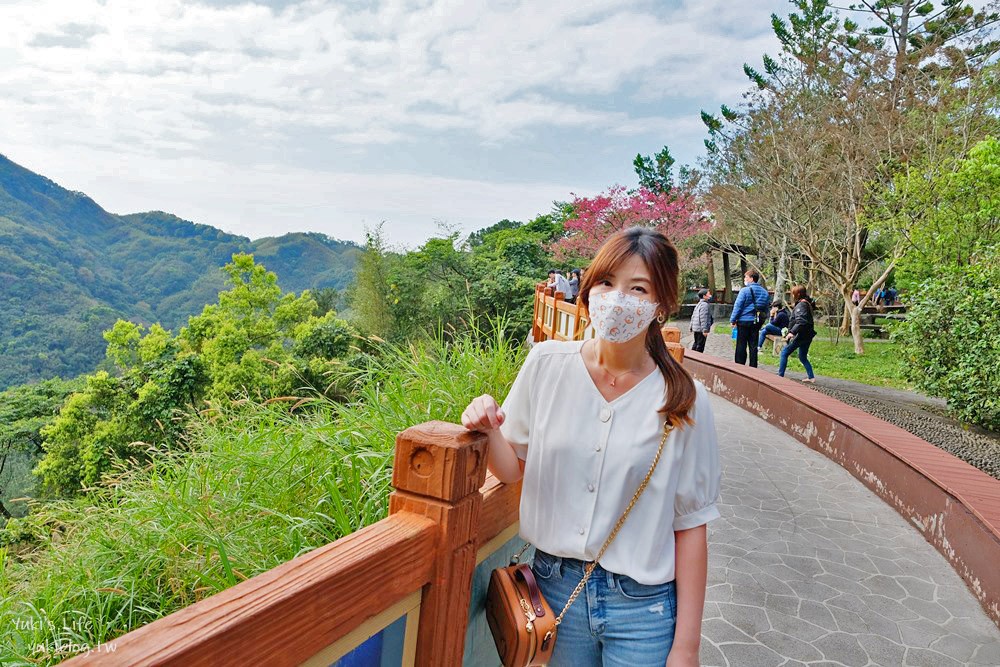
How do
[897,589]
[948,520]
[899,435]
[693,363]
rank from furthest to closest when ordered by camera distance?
1. [693,363]
2. [899,435]
3. [948,520]
4. [897,589]

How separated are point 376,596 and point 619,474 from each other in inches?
20.6

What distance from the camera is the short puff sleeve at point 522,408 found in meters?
1.36

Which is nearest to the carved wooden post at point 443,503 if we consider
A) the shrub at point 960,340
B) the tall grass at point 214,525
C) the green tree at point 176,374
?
the tall grass at point 214,525

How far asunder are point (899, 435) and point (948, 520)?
144 cm

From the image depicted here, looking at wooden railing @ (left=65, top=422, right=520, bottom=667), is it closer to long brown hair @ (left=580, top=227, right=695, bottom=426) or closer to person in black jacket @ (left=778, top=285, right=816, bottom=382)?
long brown hair @ (left=580, top=227, right=695, bottom=426)

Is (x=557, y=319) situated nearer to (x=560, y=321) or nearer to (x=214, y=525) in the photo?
(x=560, y=321)

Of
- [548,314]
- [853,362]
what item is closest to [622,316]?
[548,314]

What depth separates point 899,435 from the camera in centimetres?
520

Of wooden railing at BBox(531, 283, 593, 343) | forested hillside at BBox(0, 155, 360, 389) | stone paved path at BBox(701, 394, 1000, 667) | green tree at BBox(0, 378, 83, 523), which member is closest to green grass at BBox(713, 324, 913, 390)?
stone paved path at BBox(701, 394, 1000, 667)

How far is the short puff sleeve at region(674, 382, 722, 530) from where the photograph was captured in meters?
1.28

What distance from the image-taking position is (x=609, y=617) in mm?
1274

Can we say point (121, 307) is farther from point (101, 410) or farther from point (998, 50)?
point (998, 50)

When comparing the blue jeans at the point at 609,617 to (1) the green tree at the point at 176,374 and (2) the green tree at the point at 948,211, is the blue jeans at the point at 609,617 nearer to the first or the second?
(2) the green tree at the point at 948,211

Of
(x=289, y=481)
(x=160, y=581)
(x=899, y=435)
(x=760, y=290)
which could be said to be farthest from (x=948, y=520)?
(x=760, y=290)
